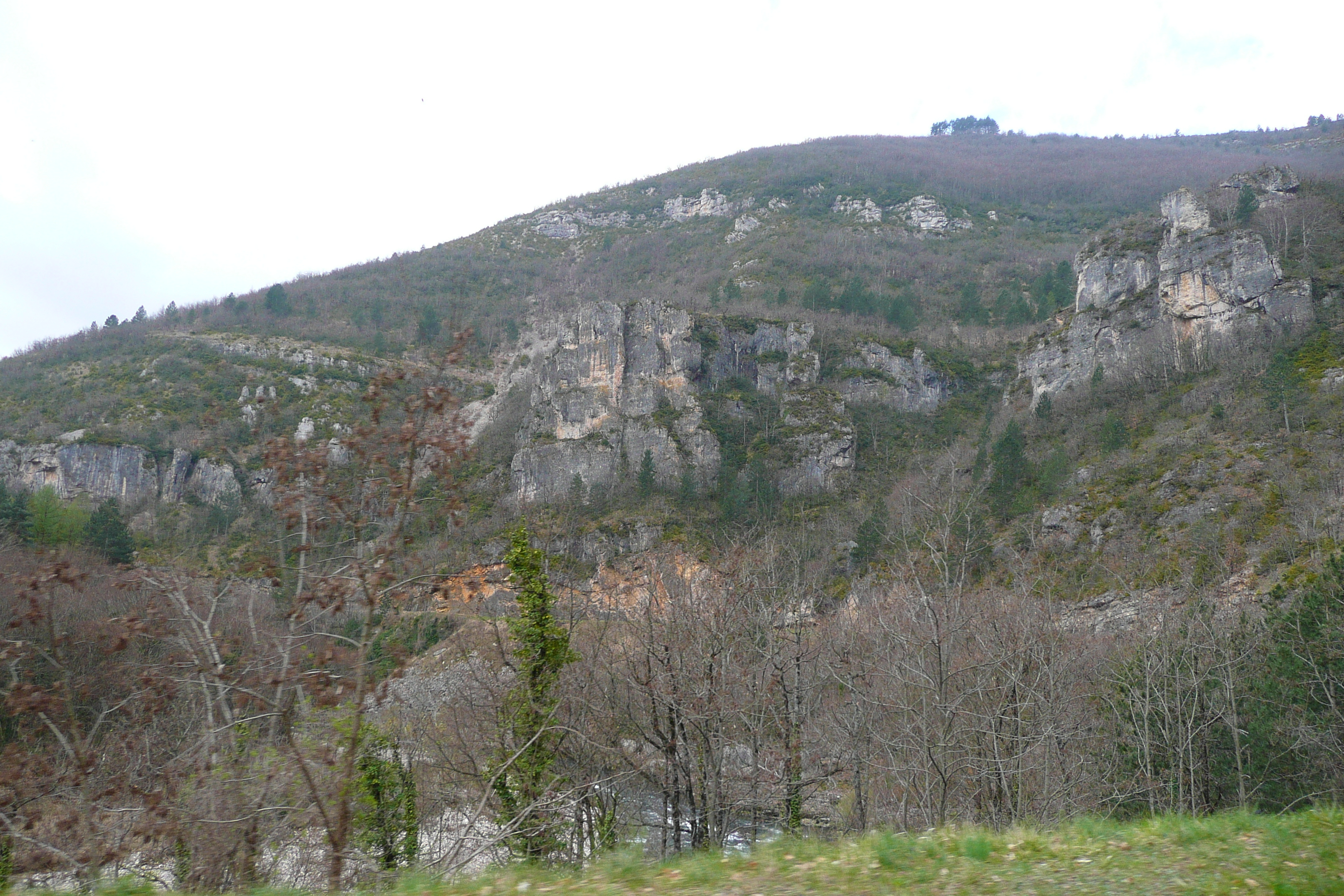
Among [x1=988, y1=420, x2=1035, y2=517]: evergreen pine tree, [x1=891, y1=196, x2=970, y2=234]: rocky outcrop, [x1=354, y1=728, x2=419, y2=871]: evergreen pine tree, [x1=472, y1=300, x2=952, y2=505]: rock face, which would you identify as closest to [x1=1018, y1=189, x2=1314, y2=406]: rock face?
[x1=472, y1=300, x2=952, y2=505]: rock face

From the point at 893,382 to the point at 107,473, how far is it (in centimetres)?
8401

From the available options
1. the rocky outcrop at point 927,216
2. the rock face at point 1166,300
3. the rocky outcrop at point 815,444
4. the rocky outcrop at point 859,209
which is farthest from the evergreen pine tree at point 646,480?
the rocky outcrop at point 859,209

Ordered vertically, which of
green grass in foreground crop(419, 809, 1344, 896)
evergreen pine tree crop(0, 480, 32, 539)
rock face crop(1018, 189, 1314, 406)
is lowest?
evergreen pine tree crop(0, 480, 32, 539)

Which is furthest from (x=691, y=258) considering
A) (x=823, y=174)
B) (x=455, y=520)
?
(x=455, y=520)

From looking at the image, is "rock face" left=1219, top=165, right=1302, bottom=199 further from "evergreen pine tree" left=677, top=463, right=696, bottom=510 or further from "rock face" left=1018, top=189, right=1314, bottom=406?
"evergreen pine tree" left=677, top=463, right=696, bottom=510

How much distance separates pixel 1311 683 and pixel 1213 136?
734ft

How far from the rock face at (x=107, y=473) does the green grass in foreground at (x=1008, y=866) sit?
83809 mm

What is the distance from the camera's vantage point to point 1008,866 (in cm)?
546

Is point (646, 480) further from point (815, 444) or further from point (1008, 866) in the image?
point (1008, 866)

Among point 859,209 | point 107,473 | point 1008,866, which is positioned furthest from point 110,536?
point 859,209

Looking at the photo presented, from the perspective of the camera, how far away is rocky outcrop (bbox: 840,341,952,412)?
84500 millimetres

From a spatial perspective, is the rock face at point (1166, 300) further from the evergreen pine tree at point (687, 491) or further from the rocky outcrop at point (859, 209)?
the rocky outcrop at point (859, 209)

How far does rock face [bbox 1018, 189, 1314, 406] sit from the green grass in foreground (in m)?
66.9

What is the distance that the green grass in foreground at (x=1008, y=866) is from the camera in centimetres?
495
